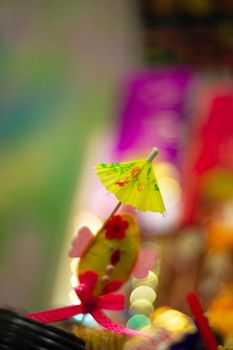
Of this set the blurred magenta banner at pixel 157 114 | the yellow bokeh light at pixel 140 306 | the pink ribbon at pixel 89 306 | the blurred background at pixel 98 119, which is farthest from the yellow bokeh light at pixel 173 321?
the blurred magenta banner at pixel 157 114

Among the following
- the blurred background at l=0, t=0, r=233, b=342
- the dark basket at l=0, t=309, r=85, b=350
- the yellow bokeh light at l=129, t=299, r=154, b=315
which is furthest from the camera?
the blurred background at l=0, t=0, r=233, b=342

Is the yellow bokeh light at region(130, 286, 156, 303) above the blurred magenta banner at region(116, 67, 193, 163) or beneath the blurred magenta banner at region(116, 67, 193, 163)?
beneath

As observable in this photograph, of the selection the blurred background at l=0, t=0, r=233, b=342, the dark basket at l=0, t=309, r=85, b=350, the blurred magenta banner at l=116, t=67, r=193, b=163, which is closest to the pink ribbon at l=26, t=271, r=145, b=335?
the dark basket at l=0, t=309, r=85, b=350

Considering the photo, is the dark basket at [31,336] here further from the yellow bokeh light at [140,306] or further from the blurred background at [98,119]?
the blurred background at [98,119]

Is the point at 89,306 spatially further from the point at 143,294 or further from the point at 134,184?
the point at 143,294

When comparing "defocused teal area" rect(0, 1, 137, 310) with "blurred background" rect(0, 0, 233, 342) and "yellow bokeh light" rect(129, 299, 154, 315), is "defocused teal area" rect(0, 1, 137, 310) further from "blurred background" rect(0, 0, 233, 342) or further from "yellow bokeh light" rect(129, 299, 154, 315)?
"yellow bokeh light" rect(129, 299, 154, 315)

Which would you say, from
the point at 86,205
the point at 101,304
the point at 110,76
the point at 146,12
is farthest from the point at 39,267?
the point at 101,304
